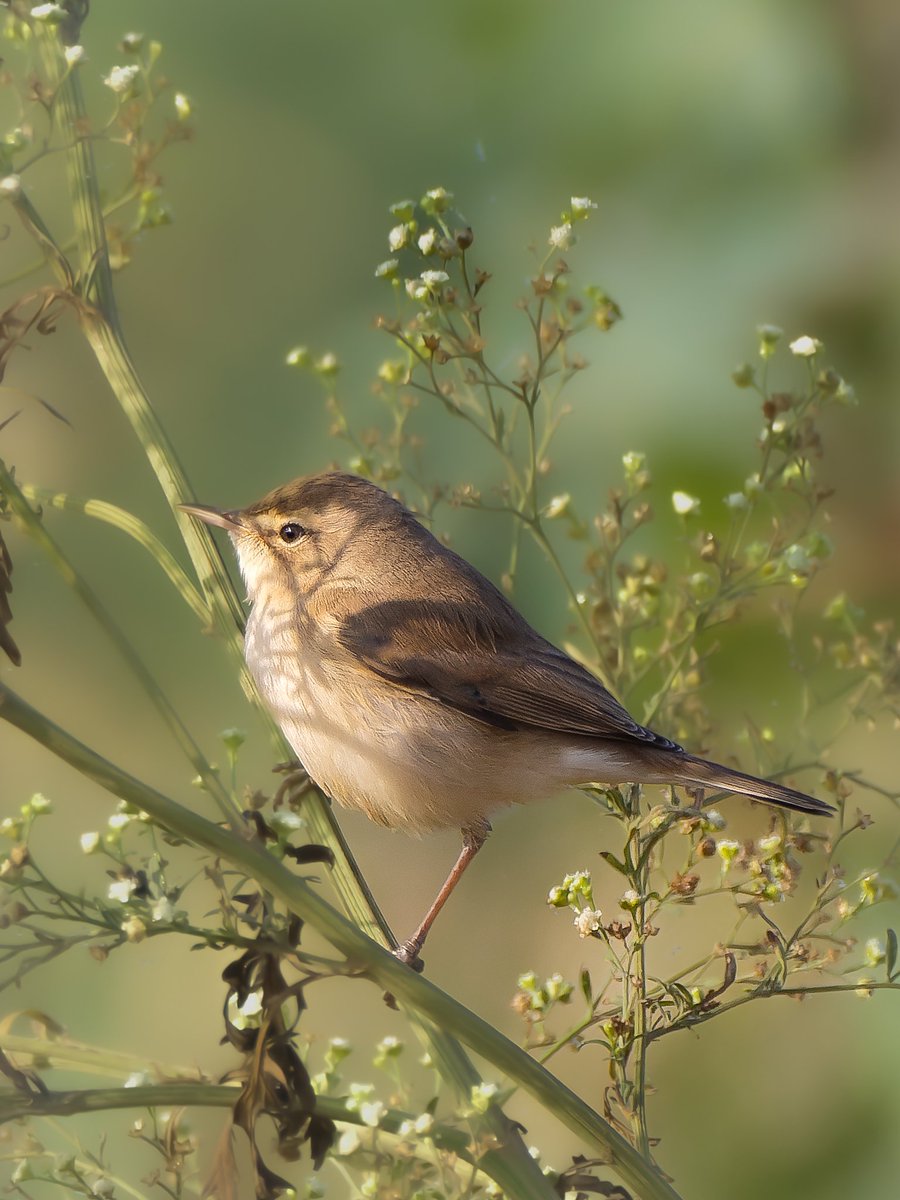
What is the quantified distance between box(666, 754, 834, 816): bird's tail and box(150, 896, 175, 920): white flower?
0.90m

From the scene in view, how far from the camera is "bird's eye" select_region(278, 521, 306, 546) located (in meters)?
2.62

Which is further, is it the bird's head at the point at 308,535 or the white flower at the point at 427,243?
the bird's head at the point at 308,535

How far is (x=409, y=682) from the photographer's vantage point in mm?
2408

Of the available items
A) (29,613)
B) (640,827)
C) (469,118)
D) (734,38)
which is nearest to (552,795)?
(640,827)

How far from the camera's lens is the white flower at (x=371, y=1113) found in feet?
4.01

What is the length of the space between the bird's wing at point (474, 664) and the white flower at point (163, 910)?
1185mm

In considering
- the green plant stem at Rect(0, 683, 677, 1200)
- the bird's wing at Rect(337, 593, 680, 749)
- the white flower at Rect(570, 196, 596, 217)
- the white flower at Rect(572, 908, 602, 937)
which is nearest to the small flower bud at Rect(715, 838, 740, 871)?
the white flower at Rect(572, 908, 602, 937)

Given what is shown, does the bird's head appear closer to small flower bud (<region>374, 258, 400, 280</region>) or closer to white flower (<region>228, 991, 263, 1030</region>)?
small flower bud (<region>374, 258, 400, 280</region>)

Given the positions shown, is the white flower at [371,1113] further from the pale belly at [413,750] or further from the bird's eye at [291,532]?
the bird's eye at [291,532]

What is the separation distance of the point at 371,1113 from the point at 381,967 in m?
0.17

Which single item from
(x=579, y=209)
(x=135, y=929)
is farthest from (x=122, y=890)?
(x=579, y=209)

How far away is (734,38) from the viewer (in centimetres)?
351

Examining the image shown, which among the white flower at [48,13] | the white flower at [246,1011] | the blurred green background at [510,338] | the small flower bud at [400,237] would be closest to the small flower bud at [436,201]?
the small flower bud at [400,237]

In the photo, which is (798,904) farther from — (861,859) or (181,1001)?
(181,1001)
